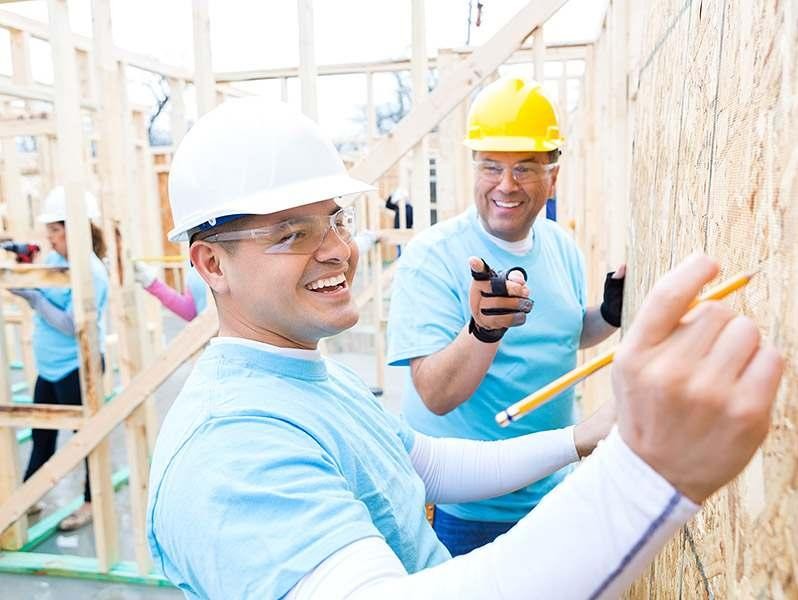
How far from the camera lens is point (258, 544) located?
2.98 feet

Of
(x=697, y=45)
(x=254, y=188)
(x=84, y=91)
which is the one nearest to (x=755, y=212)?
(x=697, y=45)

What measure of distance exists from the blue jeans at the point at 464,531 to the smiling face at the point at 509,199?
1016mm

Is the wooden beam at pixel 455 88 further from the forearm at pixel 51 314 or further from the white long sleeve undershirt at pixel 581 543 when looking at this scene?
the white long sleeve undershirt at pixel 581 543

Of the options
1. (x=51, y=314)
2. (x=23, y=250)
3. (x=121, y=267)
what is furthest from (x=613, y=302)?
(x=23, y=250)

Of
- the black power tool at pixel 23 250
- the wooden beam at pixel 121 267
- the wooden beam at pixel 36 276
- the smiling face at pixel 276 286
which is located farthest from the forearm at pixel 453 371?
the black power tool at pixel 23 250

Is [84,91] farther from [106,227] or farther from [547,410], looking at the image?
[547,410]

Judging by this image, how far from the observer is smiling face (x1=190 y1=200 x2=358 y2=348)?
132 cm

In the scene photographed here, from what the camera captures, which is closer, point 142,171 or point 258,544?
point 258,544

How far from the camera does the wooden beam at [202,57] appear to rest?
3064 mm

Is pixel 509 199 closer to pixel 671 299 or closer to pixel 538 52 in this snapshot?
pixel 538 52

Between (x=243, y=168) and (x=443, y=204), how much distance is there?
3.12 metres

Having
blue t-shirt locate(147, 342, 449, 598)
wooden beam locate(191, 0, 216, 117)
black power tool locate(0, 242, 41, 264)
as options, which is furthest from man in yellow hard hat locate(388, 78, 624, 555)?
black power tool locate(0, 242, 41, 264)

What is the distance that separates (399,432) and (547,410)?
89cm

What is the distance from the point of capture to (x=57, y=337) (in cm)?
423
